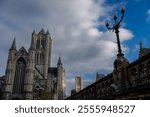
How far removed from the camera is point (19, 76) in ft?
232

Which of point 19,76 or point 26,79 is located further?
point 19,76

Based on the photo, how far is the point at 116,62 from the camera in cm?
1356

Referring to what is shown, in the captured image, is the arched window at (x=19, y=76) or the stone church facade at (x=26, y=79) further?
the arched window at (x=19, y=76)

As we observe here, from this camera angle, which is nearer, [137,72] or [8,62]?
[137,72]

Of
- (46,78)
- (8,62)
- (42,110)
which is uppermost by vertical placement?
(8,62)

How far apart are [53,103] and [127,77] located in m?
7.72

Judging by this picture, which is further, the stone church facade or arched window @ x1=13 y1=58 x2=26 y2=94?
arched window @ x1=13 y1=58 x2=26 y2=94

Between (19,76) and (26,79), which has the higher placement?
(19,76)

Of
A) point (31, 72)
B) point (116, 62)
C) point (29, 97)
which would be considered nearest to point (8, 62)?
point (31, 72)

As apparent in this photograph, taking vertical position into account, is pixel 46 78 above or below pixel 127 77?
above

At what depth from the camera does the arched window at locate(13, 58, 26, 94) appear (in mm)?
68375

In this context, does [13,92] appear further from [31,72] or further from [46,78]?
[46,78]

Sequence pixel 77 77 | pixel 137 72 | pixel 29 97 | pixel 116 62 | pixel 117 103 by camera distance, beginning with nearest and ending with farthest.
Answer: pixel 117 103, pixel 137 72, pixel 116 62, pixel 29 97, pixel 77 77

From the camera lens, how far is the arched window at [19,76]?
224 ft
